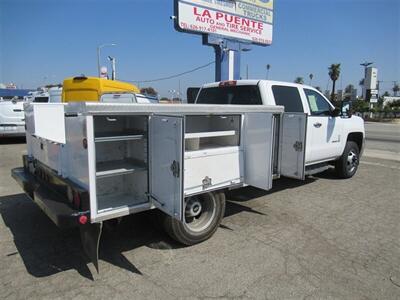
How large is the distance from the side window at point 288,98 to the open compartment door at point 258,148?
4.85 ft

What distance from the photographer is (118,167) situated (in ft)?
11.3

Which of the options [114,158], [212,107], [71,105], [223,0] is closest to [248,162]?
[212,107]

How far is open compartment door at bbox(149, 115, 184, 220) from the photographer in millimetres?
3020

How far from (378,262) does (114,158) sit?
3158 mm

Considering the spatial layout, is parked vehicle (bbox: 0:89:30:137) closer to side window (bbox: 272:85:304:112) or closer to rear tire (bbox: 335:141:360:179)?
side window (bbox: 272:85:304:112)

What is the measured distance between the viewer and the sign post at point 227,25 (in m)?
12.0

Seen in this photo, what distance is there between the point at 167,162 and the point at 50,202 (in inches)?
50.1

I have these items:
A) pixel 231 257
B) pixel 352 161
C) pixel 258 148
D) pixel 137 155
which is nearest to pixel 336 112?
pixel 352 161

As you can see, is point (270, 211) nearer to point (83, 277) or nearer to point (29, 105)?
point (83, 277)

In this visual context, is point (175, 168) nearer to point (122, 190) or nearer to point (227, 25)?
point (122, 190)

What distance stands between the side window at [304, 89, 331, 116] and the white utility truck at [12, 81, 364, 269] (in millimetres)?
1121

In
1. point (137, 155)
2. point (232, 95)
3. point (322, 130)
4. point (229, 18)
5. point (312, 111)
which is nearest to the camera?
point (137, 155)

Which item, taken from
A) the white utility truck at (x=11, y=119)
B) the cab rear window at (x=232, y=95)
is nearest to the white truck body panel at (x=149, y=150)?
the cab rear window at (x=232, y=95)

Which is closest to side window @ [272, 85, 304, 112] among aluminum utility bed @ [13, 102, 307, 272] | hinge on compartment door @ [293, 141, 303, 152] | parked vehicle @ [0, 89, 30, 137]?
aluminum utility bed @ [13, 102, 307, 272]
